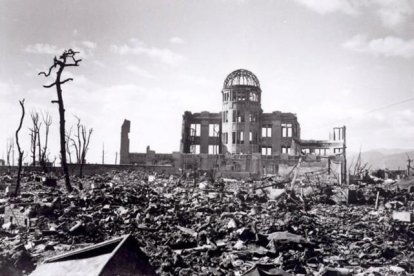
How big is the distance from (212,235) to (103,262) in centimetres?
628

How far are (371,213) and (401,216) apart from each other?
2.82m

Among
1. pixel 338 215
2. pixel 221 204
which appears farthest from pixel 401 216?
pixel 221 204

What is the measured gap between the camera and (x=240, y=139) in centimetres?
4869

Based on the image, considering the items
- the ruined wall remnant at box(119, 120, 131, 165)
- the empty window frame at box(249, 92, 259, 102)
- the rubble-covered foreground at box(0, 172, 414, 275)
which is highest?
the empty window frame at box(249, 92, 259, 102)

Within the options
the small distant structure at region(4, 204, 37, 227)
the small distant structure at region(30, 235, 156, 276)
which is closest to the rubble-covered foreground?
the small distant structure at region(4, 204, 37, 227)

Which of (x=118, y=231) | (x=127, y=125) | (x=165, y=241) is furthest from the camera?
(x=127, y=125)

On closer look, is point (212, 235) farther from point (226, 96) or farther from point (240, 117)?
point (226, 96)

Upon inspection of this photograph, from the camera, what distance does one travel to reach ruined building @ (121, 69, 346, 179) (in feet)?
143

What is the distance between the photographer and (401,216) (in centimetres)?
1348

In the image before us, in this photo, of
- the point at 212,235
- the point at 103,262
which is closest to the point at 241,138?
the point at 212,235

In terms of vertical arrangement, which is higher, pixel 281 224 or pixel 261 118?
pixel 261 118

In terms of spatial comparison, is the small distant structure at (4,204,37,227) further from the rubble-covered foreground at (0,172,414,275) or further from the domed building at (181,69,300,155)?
the domed building at (181,69,300,155)

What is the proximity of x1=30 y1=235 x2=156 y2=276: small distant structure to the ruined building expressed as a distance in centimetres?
3763

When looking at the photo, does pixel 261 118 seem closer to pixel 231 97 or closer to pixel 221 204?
pixel 231 97
